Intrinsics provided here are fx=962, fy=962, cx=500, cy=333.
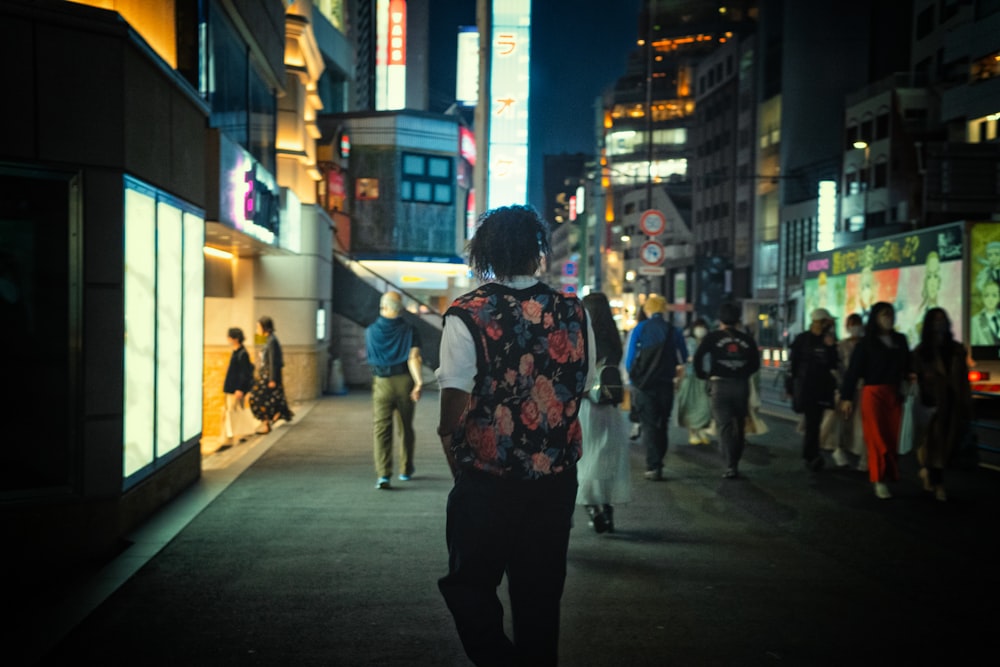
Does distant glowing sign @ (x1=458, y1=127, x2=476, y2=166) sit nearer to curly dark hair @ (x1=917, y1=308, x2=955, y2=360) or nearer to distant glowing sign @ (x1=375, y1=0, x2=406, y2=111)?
distant glowing sign @ (x1=375, y1=0, x2=406, y2=111)

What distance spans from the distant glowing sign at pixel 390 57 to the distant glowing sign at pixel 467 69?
450 centimetres

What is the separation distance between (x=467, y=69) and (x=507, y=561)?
143ft

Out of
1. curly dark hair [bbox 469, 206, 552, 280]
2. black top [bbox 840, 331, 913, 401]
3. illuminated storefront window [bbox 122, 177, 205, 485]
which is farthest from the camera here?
black top [bbox 840, 331, 913, 401]

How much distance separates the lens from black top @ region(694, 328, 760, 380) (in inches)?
415

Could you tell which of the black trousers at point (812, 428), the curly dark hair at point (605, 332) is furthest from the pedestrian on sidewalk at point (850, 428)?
the curly dark hair at point (605, 332)

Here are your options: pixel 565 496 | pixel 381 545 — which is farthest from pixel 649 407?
pixel 565 496

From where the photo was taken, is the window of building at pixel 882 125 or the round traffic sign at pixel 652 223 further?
the window of building at pixel 882 125

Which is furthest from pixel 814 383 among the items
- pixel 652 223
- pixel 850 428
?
pixel 652 223

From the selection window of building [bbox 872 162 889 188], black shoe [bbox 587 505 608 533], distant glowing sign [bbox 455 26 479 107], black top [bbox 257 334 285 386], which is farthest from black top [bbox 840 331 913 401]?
window of building [bbox 872 162 889 188]

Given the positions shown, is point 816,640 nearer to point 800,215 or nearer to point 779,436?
point 779,436

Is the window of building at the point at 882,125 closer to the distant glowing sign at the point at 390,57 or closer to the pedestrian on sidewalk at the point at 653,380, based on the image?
the distant glowing sign at the point at 390,57

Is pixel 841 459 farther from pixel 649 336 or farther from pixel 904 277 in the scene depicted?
pixel 904 277

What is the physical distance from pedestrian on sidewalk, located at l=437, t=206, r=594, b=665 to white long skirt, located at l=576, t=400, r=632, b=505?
4.20 metres

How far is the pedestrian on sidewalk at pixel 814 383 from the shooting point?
37.4ft
